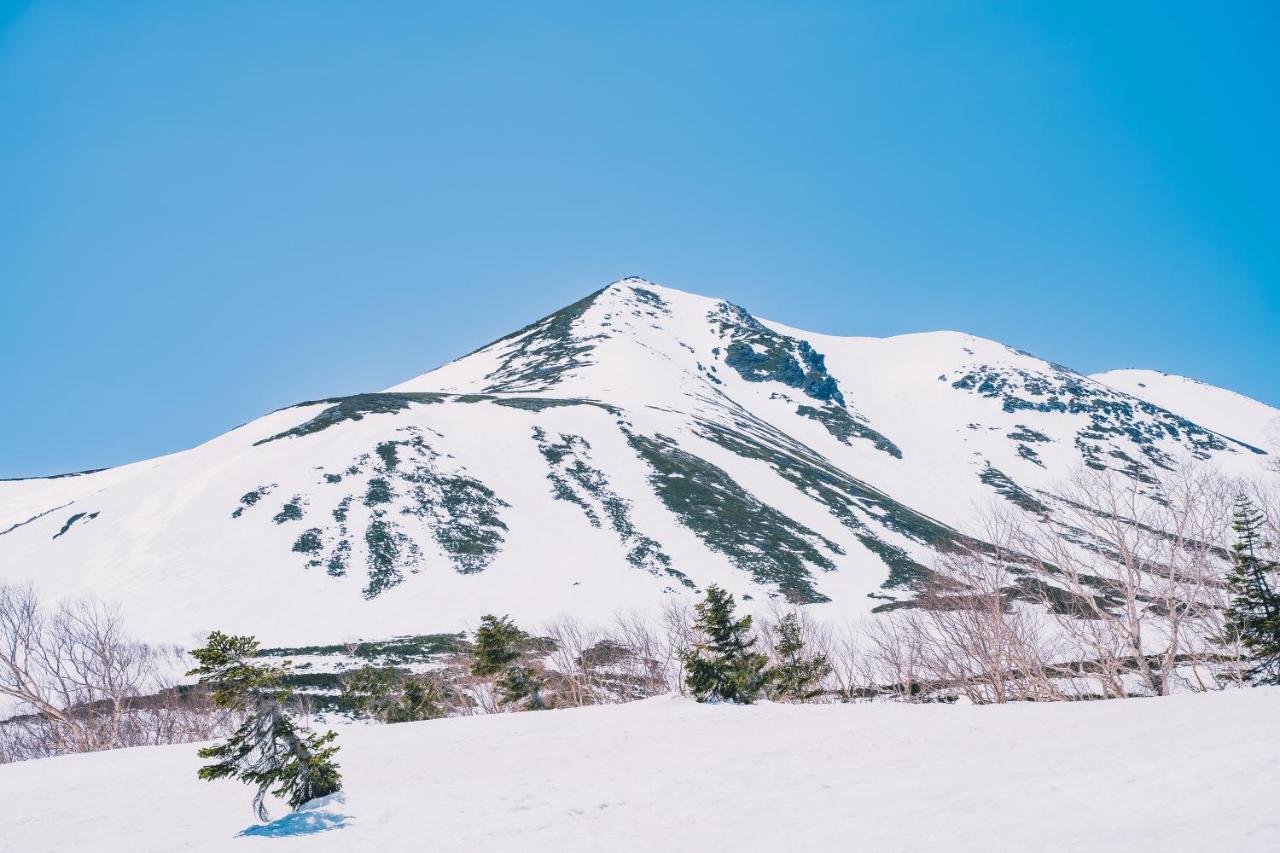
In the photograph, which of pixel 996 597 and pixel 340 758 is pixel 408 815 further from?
pixel 996 597

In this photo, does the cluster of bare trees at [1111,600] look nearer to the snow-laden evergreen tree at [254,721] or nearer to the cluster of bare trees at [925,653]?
the cluster of bare trees at [925,653]

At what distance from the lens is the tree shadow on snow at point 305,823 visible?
494 inches

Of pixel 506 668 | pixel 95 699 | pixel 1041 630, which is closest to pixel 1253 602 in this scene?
pixel 1041 630

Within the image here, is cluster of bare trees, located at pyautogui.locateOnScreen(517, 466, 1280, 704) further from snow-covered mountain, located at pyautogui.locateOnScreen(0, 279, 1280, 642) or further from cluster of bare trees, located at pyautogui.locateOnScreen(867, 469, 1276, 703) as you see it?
snow-covered mountain, located at pyautogui.locateOnScreen(0, 279, 1280, 642)

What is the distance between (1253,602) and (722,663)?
23.2 meters

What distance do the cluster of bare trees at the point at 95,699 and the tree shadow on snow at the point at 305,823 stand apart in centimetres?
2119

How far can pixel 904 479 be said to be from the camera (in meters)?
148

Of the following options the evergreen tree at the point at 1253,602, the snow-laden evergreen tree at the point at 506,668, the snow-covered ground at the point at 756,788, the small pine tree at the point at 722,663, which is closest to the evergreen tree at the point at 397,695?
the snow-laden evergreen tree at the point at 506,668

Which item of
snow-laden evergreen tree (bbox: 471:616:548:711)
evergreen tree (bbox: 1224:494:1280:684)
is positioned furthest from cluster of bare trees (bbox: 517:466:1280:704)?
snow-laden evergreen tree (bbox: 471:616:548:711)

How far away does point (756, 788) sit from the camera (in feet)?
44.8

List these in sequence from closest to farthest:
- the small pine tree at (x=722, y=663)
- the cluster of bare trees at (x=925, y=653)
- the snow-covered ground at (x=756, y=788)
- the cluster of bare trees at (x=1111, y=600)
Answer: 1. the snow-covered ground at (x=756, y=788)
2. the cluster of bare trees at (x=1111, y=600)
3. the cluster of bare trees at (x=925, y=653)
4. the small pine tree at (x=722, y=663)

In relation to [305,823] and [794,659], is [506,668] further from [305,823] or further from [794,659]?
[305,823]

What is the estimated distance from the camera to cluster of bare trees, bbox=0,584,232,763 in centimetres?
3112

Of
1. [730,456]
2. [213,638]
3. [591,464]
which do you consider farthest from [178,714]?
[730,456]
